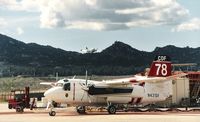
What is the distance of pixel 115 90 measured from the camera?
46.5m

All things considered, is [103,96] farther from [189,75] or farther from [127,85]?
[189,75]

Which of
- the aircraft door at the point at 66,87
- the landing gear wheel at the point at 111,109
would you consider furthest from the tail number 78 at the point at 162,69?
the aircraft door at the point at 66,87

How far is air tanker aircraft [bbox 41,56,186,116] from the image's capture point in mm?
44094

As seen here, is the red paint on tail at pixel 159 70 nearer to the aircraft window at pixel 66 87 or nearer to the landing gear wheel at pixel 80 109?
the landing gear wheel at pixel 80 109

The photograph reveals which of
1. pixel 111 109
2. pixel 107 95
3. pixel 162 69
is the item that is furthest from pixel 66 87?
pixel 162 69

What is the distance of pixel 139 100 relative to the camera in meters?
48.0

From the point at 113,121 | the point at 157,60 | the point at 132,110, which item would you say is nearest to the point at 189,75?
the point at 157,60

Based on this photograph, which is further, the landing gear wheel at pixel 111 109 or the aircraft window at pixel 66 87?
the landing gear wheel at pixel 111 109

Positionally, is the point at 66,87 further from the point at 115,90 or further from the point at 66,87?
the point at 115,90

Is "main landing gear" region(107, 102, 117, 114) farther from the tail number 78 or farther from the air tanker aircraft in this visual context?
the tail number 78

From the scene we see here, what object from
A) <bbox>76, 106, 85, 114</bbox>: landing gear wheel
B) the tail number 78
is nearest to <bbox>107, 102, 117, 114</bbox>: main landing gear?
<bbox>76, 106, 85, 114</bbox>: landing gear wheel

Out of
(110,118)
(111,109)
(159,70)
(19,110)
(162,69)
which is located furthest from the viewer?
(19,110)

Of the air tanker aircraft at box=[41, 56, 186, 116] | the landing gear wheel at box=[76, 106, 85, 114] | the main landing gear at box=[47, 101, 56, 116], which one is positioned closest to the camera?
the main landing gear at box=[47, 101, 56, 116]

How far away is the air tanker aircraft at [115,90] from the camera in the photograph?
145ft
